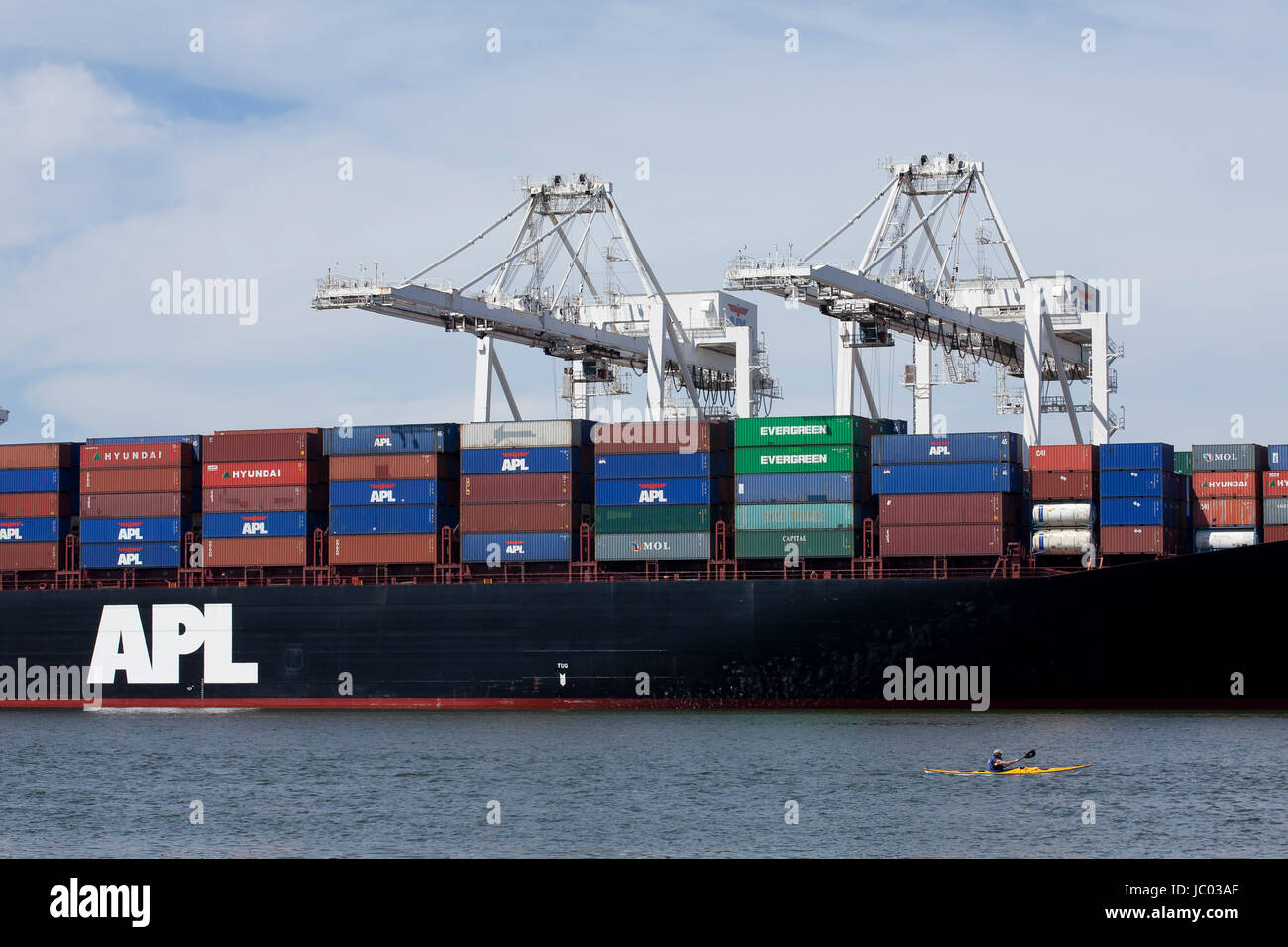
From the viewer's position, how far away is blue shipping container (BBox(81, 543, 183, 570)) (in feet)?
194

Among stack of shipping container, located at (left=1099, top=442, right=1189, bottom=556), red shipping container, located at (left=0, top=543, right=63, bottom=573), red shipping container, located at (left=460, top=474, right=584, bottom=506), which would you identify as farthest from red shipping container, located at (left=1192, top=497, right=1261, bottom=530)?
red shipping container, located at (left=0, top=543, right=63, bottom=573)

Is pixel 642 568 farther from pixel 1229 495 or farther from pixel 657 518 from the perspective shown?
pixel 1229 495

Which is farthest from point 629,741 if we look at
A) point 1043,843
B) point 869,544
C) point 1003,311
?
point 1003,311

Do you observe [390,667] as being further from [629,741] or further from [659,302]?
[659,302]

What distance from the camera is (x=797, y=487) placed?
52562mm

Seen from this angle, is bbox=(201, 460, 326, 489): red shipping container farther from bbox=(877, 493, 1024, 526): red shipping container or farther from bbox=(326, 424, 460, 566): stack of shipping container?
bbox=(877, 493, 1024, 526): red shipping container

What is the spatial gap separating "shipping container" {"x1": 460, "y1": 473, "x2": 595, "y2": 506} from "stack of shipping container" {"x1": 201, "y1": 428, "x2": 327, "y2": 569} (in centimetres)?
627

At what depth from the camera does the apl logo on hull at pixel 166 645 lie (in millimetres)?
58219

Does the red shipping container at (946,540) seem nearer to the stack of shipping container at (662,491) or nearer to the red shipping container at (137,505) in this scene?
the stack of shipping container at (662,491)

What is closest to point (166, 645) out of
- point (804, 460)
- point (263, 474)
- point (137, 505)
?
point (137, 505)

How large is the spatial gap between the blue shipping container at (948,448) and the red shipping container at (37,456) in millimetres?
31318

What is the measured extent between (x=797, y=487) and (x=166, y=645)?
2489 centimetres

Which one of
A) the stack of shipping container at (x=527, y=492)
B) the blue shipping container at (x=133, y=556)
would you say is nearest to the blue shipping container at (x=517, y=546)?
the stack of shipping container at (x=527, y=492)
